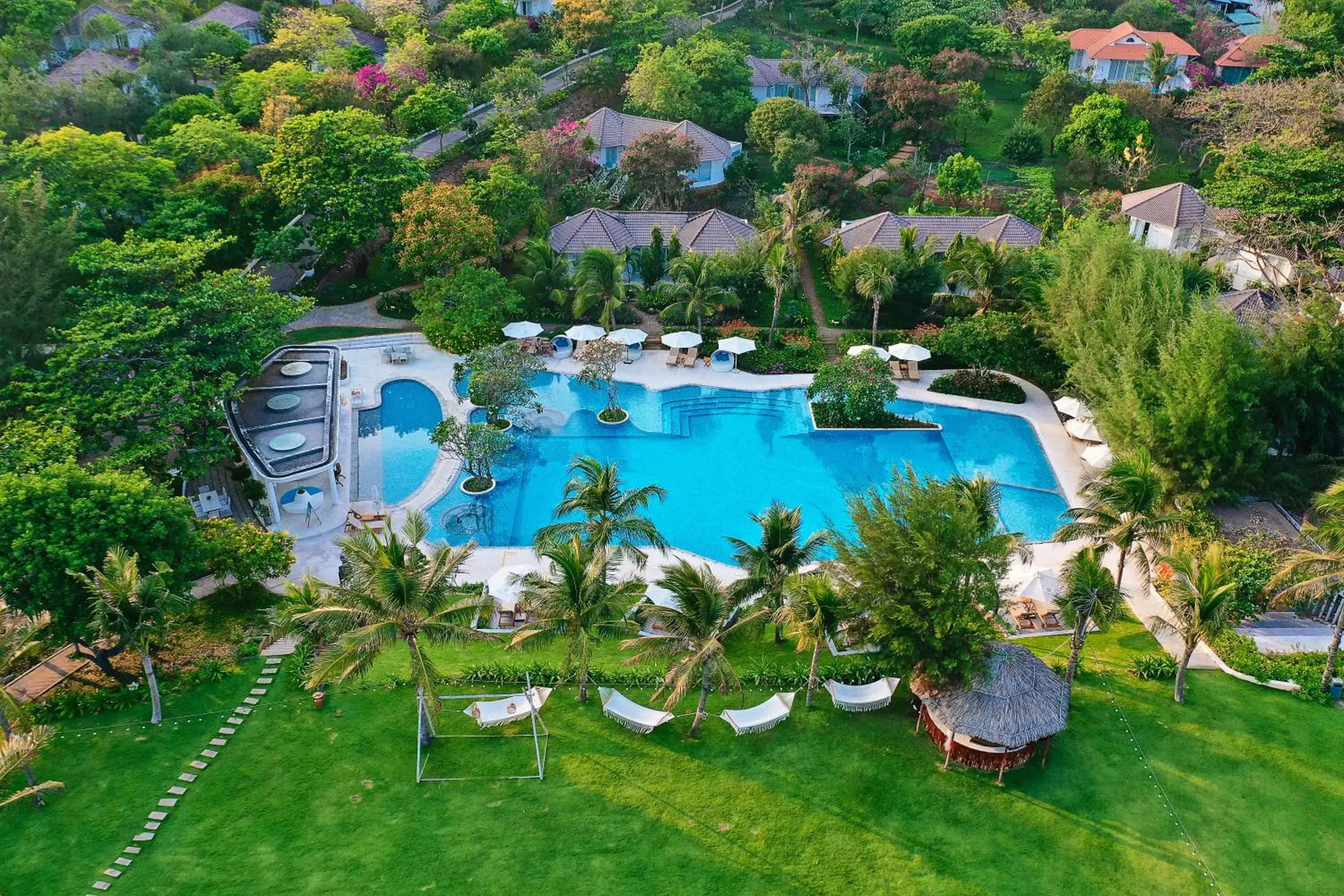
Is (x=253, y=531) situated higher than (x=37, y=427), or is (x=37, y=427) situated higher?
(x=37, y=427)

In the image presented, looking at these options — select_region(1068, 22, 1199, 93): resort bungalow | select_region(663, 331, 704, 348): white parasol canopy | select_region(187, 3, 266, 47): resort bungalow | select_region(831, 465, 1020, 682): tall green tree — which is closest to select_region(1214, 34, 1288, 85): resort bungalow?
select_region(1068, 22, 1199, 93): resort bungalow

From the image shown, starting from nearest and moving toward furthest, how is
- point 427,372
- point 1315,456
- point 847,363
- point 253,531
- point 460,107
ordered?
point 253,531 < point 1315,456 < point 847,363 < point 427,372 < point 460,107

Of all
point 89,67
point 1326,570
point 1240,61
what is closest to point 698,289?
point 1326,570

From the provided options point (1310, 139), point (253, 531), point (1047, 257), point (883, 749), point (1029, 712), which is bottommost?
point (883, 749)

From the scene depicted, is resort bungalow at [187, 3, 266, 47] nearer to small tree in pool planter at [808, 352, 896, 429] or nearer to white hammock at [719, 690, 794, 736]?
small tree in pool planter at [808, 352, 896, 429]

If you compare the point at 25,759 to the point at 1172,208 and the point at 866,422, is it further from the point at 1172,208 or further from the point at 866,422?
the point at 1172,208

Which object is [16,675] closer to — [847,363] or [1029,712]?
[1029,712]

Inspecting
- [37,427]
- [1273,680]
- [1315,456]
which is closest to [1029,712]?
[1273,680]
